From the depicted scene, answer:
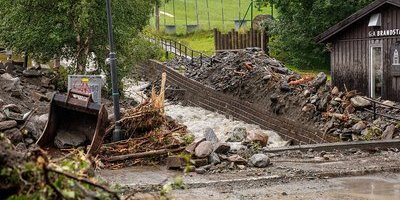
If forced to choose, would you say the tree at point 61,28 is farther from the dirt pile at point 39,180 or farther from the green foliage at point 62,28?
the dirt pile at point 39,180

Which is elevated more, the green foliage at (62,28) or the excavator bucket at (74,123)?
the green foliage at (62,28)

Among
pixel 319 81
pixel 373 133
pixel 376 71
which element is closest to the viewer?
pixel 373 133

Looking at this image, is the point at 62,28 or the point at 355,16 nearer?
the point at 355,16

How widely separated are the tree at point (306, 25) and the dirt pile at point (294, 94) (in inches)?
223

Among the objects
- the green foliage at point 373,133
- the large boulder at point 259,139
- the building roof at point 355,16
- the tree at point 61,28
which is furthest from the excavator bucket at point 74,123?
the building roof at point 355,16

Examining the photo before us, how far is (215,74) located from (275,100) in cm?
811

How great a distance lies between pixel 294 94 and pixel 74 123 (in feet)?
39.4

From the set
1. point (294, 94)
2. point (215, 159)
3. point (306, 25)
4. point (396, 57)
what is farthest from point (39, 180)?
point (306, 25)

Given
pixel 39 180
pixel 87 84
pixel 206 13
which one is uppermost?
pixel 206 13

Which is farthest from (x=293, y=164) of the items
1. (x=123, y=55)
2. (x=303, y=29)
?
(x=303, y=29)

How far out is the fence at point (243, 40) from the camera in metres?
45.0

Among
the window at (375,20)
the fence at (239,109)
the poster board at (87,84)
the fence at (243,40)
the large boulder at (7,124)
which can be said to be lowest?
the fence at (239,109)

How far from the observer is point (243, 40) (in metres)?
44.9

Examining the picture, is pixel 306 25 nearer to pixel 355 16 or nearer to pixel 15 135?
pixel 355 16
